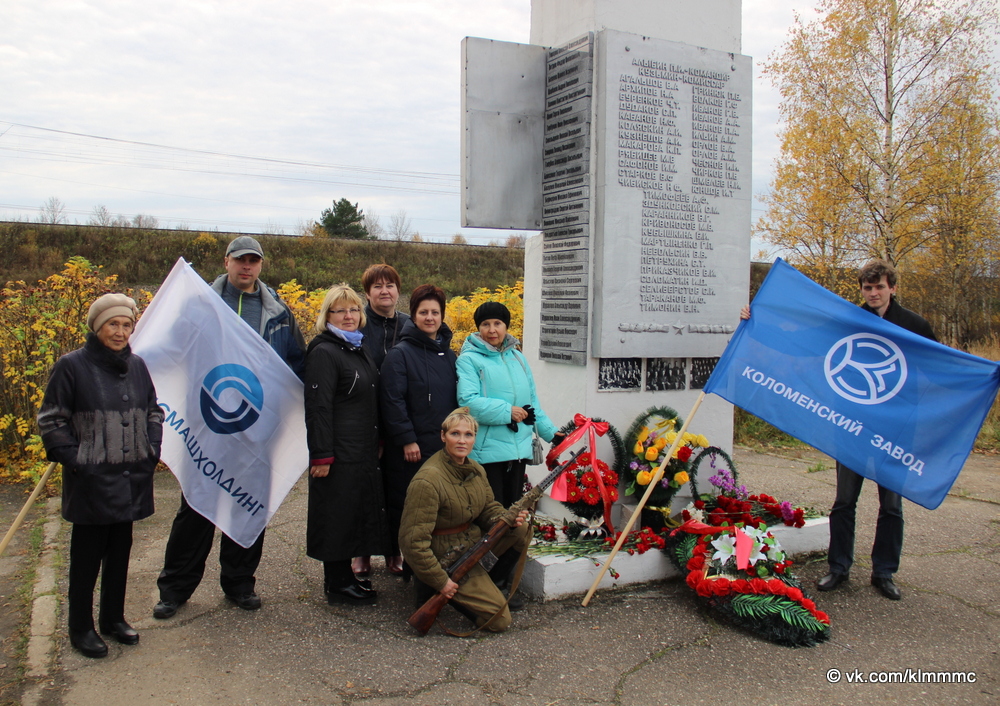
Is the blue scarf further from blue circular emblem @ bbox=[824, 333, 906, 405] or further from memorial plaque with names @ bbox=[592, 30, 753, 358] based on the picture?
blue circular emblem @ bbox=[824, 333, 906, 405]

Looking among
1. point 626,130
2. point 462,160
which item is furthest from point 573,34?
point 462,160

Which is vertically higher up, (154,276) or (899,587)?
(154,276)

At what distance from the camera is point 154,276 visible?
27.7m

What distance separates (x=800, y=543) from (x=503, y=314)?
2.39 m

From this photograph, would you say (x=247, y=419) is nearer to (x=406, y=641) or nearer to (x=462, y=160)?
(x=406, y=641)

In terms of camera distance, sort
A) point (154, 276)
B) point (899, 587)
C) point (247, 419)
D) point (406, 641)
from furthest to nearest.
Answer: point (154, 276) → point (899, 587) → point (247, 419) → point (406, 641)

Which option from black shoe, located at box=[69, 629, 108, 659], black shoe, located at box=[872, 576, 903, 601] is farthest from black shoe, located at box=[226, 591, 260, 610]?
black shoe, located at box=[872, 576, 903, 601]

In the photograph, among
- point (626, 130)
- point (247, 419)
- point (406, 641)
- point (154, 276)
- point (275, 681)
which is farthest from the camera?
point (154, 276)

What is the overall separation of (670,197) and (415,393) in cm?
209

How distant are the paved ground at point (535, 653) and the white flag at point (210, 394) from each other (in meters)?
0.56

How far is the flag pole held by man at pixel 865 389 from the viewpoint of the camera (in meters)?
3.59

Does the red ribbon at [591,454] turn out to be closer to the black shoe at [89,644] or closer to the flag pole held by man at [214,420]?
the flag pole held by man at [214,420]

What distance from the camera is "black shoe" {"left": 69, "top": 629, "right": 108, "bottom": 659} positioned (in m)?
3.21

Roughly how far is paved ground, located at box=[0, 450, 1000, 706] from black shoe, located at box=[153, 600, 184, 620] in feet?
0.12
